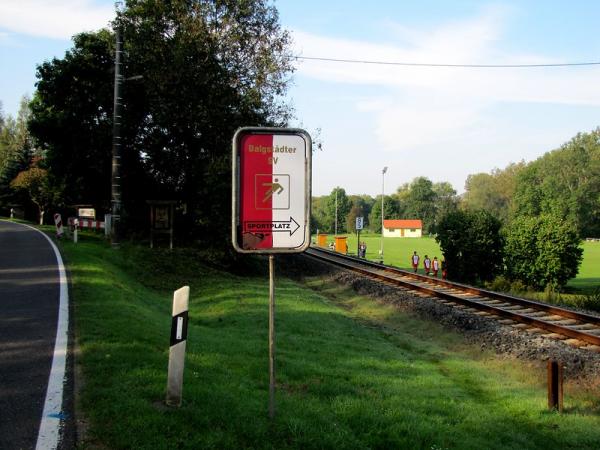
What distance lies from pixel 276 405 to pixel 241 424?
0.86m

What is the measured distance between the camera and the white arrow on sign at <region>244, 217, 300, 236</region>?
4.79 metres

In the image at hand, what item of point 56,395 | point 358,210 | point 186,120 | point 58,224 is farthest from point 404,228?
point 56,395

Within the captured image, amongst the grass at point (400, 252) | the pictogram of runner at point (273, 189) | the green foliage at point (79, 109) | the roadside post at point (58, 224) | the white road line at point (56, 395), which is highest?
the green foliage at point (79, 109)

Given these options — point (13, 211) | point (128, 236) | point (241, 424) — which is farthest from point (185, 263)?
point (13, 211)

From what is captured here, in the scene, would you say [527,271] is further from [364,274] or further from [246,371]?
[246,371]

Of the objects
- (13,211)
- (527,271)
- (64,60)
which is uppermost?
(64,60)

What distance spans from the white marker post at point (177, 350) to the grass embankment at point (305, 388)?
5.8 inches

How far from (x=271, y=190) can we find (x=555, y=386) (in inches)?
196

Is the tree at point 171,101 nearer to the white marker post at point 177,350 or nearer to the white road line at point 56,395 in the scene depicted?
the white road line at point 56,395

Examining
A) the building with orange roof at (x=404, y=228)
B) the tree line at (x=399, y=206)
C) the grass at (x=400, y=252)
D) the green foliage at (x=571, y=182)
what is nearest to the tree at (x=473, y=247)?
the grass at (x=400, y=252)

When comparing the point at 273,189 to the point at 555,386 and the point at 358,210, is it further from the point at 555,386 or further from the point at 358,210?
the point at 358,210

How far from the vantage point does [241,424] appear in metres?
4.63

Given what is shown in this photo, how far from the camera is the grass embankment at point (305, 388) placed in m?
4.58

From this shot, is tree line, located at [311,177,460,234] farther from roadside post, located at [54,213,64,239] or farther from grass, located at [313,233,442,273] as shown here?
roadside post, located at [54,213,64,239]
